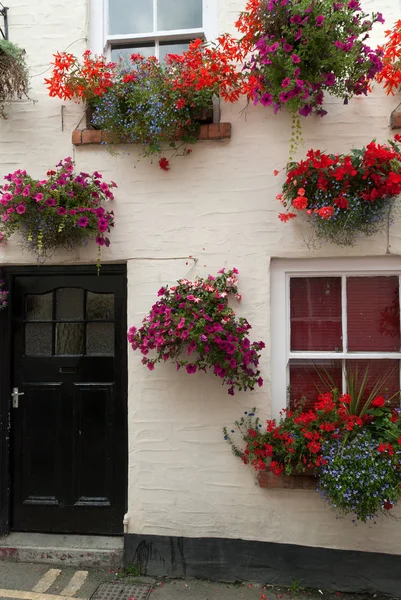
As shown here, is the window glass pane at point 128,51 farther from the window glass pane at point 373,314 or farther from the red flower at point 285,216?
the window glass pane at point 373,314

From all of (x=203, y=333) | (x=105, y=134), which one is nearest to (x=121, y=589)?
(x=203, y=333)

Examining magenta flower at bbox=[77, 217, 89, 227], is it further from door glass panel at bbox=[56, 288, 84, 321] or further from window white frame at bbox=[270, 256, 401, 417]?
window white frame at bbox=[270, 256, 401, 417]

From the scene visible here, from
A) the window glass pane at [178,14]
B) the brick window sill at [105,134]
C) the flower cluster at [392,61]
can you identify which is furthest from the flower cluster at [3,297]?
the flower cluster at [392,61]

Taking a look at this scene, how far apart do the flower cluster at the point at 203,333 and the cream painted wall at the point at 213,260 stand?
0.50 ft

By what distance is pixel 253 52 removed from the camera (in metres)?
3.60

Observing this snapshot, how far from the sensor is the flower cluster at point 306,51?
3.12 m

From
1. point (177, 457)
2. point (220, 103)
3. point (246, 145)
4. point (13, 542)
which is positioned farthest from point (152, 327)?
point (13, 542)

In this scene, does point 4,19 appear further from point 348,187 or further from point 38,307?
point 348,187

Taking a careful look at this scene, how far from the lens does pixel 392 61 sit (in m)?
3.43

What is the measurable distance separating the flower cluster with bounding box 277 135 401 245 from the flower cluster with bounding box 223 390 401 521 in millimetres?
1226

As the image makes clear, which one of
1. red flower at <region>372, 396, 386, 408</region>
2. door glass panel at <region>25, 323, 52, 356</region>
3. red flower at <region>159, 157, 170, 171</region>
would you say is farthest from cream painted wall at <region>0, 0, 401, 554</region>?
red flower at <region>372, 396, 386, 408</region>

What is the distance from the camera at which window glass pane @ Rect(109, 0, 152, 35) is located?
391 centimetres

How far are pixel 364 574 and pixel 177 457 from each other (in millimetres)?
1572

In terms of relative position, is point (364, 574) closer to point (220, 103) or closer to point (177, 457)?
point (177, 457)
